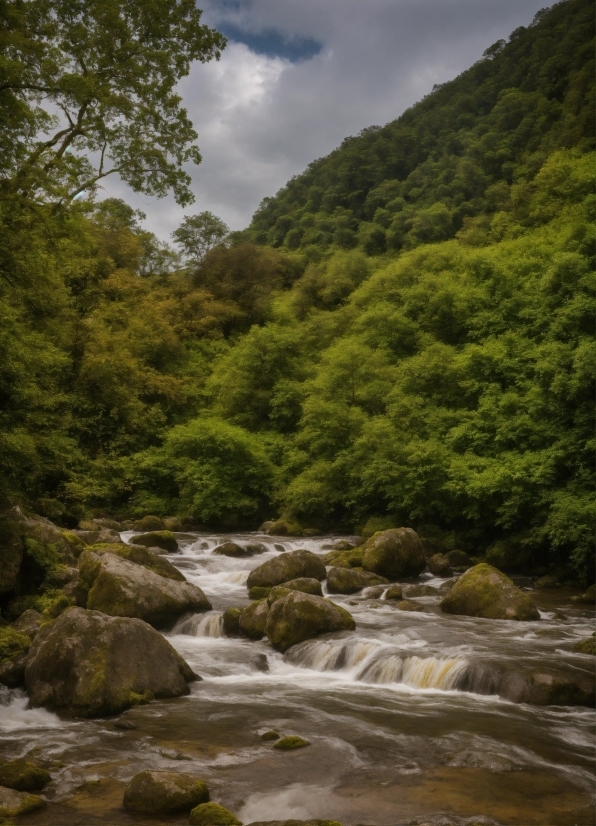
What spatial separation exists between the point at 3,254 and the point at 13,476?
4333 millimetres

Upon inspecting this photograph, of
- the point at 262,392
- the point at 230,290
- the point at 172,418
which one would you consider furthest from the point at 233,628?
the point at 230,290

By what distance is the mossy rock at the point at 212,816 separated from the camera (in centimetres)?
651

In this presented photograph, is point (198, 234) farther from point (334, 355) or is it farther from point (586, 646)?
point (586, 646)

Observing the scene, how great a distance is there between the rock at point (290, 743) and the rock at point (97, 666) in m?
2.63

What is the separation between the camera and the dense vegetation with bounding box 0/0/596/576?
50.2ft

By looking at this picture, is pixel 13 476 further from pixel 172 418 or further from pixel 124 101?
pixel 172 418

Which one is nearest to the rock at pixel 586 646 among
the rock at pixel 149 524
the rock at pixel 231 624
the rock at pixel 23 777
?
the rock at pixel 231 624

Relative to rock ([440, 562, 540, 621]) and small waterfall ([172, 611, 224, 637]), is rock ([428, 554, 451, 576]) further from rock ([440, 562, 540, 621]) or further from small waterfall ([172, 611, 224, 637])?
small waterfall ([172, 611, 224, 637])

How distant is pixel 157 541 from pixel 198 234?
118 ft

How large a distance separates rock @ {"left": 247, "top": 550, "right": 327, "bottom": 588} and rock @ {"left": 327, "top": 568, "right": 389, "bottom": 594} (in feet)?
1.28

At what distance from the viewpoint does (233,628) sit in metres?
14.2

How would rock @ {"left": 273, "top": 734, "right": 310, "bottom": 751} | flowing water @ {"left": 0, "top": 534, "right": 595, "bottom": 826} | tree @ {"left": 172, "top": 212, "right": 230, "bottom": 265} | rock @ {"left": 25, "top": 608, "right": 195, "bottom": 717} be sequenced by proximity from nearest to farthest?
flowing water @ {"left": 0, "top": 534, "right": 595, "bottom": 826}, rock @ {"left": 273, "top": 734, "right": 310, "bottom": 751}, rock @ {"left": 25, "top": 608, "right": 195, "bottom": 717}, tree @ {"left": 172, "top": 212, "right": 230, "bottom": 265}

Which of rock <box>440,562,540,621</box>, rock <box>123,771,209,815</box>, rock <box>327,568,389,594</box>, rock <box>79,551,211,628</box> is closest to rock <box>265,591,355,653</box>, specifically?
rock <box>79,551,211,628</box>

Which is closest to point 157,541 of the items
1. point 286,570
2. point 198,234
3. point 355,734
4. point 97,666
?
point 286,570
